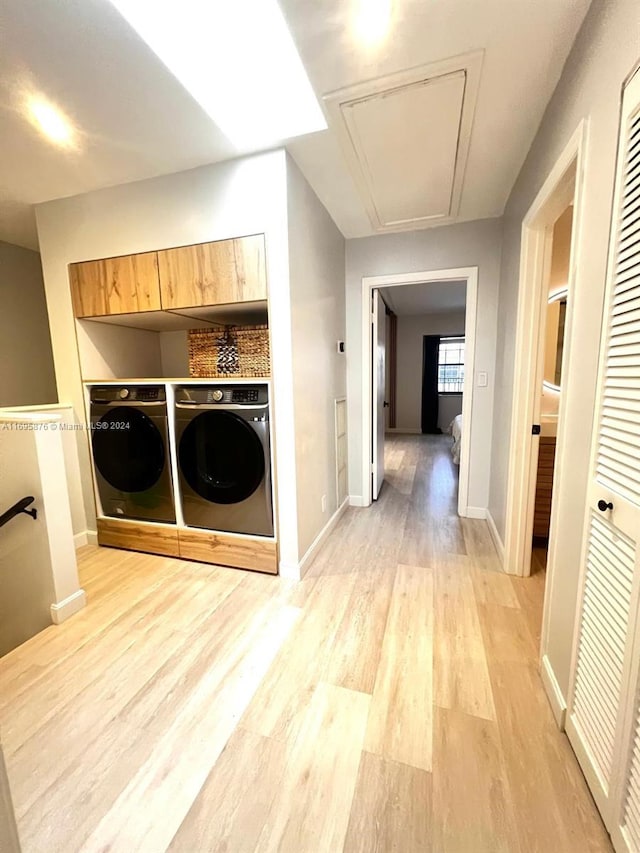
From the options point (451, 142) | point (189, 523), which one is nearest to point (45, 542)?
point (189, 523)

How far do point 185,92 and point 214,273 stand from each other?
2.46ft

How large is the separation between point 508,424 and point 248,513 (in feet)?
5.71

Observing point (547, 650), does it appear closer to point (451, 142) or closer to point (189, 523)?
point (189, 523)

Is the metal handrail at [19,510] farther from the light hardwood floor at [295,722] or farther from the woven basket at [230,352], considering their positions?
the woven basket at [230,352]

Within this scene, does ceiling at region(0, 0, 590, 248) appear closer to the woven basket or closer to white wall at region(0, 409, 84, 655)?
the woven basket

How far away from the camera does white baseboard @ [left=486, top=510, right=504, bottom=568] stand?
2219mm

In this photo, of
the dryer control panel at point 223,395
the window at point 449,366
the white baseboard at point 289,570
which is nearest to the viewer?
the dryer control panel at point 223,395

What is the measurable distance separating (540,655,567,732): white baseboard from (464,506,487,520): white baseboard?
5.24 feet

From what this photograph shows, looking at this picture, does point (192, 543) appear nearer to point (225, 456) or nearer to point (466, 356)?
point (225, 456)

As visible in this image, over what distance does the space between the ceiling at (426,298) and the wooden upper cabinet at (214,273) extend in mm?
2956

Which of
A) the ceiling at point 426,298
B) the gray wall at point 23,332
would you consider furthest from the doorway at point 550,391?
the gray wall at point 23,332

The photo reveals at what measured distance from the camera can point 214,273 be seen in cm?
196

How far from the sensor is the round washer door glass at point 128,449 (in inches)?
89.7

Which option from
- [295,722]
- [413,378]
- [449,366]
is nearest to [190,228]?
[295,722]
